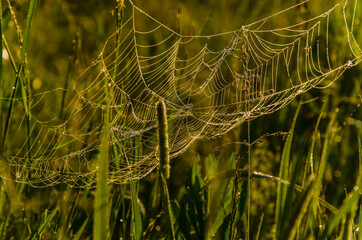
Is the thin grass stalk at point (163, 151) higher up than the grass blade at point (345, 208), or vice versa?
the thin grass stalk at point (163, 151)

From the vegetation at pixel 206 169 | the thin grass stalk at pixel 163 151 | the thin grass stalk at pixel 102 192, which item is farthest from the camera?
the vegetation at pixel 206 169

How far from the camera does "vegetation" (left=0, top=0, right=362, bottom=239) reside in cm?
119

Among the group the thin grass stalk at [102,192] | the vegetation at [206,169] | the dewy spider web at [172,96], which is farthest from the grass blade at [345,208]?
the dewy spider web at [172,96]

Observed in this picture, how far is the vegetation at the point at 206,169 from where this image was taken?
1.19m

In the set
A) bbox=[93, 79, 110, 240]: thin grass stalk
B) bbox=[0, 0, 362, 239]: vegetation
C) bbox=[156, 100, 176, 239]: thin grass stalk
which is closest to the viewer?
bbox=[93, 79, 110, 240]: thin grass stalk

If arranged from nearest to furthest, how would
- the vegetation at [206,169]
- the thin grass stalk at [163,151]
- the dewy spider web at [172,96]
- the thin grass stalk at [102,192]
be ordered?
1. the thin grass stalk at [102,192]
2. the thin grass stalk at [163,151]
3. the vegetation at [206,169]
4. the dewy spider web at [172,96]

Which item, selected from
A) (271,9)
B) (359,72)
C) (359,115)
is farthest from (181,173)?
(271,9)

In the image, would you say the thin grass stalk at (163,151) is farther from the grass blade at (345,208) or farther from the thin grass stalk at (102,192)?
the grass blade at (345,208)

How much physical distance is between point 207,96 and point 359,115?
84cm

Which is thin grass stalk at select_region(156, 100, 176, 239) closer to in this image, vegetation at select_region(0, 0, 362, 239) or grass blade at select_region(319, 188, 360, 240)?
vegetation at select_region(0, 0, 362, 239)

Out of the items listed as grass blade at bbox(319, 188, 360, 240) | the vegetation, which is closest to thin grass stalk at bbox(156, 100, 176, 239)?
the vegetation

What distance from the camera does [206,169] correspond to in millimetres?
1763

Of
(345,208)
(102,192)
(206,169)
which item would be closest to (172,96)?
(206,169)

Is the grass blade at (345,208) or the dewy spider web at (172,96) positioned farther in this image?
the dewy spider web at (172,96)
